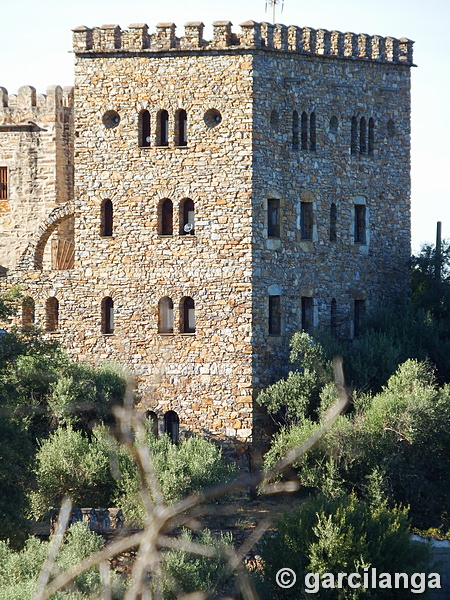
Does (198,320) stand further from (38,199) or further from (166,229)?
(38,199)

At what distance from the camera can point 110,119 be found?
109 feet

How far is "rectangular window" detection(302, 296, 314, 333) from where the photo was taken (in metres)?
33.2

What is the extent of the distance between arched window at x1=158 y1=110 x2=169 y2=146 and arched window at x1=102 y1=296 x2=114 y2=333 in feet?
14.3

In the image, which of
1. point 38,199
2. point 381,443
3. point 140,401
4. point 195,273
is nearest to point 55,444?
point 140,401

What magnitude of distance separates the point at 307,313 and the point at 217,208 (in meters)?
3.85

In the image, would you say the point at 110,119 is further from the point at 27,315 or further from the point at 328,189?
the point at 328,189

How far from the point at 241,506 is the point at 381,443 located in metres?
3.70

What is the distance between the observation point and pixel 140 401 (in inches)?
1260

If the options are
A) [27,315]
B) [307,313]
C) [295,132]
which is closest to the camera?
[295,132]

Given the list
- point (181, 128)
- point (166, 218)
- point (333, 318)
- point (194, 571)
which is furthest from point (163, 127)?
point (194, 571)

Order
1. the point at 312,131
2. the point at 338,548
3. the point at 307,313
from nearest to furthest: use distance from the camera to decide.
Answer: the point at 338,548 → the point at 307,313 → the point at 312,131

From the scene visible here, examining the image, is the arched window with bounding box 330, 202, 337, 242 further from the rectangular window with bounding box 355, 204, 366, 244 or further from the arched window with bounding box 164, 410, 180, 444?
the arched window with bounding box 164, 410, 180, 444

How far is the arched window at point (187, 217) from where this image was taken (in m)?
32.2

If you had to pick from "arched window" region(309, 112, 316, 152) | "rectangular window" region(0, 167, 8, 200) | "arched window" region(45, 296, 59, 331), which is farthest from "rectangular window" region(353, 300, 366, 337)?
"rectangular window" region(0, 167, 8, 200)
